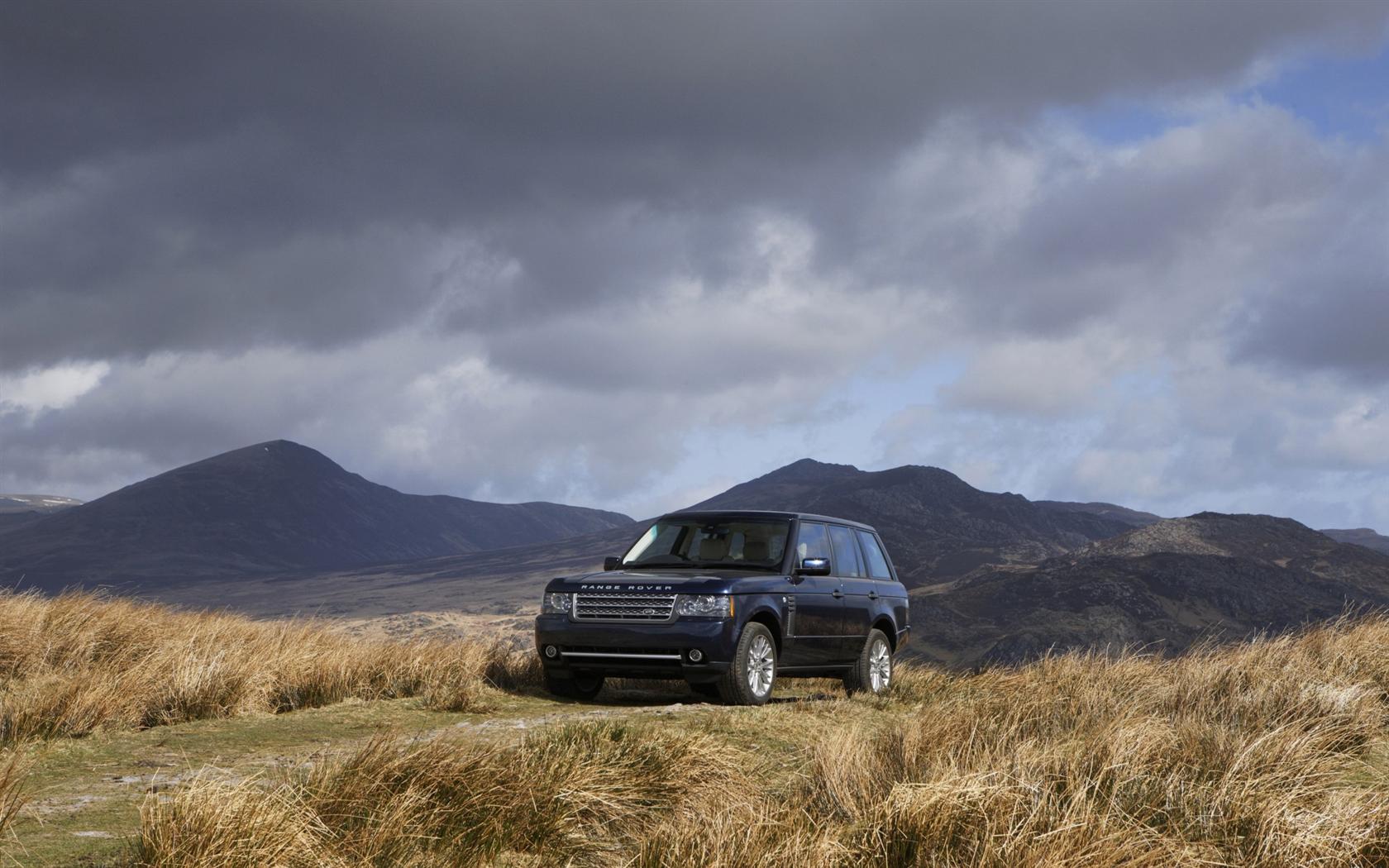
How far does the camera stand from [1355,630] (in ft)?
43.9

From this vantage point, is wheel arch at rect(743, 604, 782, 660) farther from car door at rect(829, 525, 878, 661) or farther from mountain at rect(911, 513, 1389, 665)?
mountain at rect(911, 513, 1389, 665)

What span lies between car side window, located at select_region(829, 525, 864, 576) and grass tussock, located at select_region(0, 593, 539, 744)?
3240 mm

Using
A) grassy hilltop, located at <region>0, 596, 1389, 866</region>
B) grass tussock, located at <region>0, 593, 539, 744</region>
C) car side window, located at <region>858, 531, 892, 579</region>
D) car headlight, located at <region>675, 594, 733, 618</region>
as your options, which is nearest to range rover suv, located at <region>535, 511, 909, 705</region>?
car headlight, located at <region>675, 594, 733, 618</region>

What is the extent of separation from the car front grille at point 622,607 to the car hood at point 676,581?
0.06m

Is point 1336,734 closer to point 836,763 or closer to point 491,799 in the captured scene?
point 836,763

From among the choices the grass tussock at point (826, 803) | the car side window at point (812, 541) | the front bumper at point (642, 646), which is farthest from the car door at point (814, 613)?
the grass tussock at point (826, 803)

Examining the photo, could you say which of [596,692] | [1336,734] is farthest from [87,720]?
[1336,734]

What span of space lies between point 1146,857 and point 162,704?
701 cm

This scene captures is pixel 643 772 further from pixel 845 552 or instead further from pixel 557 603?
pixel 845 552

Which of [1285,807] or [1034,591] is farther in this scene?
[1034,591]

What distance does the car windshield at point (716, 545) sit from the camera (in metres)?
11.6

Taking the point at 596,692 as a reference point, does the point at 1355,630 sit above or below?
above

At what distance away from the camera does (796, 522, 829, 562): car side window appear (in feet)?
38.7

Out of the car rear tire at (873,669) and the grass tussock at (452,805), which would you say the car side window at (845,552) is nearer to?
the car rear tire at (873,669)
